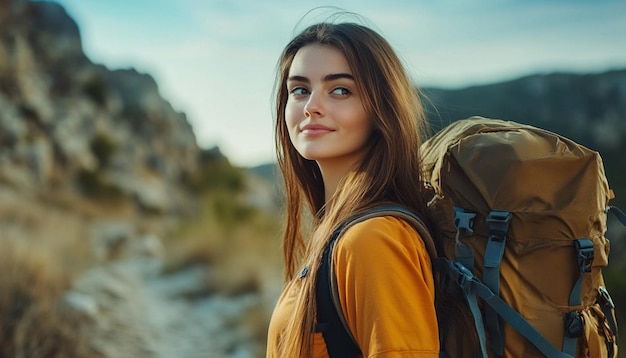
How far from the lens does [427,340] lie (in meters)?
1.49

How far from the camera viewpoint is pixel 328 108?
1.88 m

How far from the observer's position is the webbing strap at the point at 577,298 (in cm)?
152

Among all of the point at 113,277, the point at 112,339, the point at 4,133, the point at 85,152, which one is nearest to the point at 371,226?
the point at 112,339

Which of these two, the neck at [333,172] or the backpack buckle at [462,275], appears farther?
the neck at [333,172]

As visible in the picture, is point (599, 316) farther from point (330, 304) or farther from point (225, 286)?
point (225, 286)

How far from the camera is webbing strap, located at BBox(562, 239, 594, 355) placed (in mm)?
1521

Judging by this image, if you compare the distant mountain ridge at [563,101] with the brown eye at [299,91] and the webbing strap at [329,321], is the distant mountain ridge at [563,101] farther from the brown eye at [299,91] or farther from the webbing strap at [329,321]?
the webbing strap at [329,321]

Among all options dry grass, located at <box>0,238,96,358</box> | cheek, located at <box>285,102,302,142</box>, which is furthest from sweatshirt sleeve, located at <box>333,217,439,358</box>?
dry grass, located at <box>0,238,96,358</box>

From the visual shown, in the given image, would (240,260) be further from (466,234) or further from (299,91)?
(466,234)

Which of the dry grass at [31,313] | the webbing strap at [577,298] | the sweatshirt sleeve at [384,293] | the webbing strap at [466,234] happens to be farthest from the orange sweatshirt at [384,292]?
the dry grass at [31,313]

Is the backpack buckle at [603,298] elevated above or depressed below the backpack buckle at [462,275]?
below

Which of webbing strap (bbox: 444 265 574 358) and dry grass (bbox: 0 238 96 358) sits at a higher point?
webbing strap (bbox: 444 265 574 358)

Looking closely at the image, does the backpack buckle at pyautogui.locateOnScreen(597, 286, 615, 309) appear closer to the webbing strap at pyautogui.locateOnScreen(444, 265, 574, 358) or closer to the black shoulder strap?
the webbing strap at pyautogui.locateOnScreen(444, 265, 574, 358)

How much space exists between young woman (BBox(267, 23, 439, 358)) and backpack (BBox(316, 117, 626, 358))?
2.8 inches
